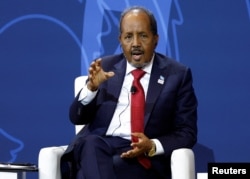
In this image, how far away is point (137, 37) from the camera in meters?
3.11

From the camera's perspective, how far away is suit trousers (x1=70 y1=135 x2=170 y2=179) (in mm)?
2842

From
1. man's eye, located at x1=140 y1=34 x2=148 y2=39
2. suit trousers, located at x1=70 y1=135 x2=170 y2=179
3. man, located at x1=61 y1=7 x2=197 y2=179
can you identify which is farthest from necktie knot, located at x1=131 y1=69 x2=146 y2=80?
suit trousers, located at x1=70 y1=135 x2=170 y2=179

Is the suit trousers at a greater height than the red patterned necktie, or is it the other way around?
the red patterned necktie

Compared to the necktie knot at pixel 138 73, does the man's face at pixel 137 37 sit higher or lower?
higher

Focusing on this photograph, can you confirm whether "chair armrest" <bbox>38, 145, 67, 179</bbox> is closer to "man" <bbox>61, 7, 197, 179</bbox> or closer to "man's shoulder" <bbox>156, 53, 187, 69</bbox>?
"man" <bbox>61, 7, 197, 179</bbox>

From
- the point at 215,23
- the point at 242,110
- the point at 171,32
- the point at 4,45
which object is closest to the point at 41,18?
the point at 4,45

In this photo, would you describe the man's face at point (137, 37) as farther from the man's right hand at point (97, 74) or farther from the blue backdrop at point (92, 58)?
the blue backdrop at point (92, 58)

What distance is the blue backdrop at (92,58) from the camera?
12.0 feet

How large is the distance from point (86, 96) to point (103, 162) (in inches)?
12.9

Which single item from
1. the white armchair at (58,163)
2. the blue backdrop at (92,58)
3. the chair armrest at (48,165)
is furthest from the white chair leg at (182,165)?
the blue backdrop at (92,58)

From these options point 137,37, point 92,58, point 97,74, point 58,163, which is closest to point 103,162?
point 58,163

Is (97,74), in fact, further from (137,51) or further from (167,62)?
(167,62)

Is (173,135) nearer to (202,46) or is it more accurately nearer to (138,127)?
(138,127)

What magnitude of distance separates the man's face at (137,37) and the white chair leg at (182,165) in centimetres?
51
